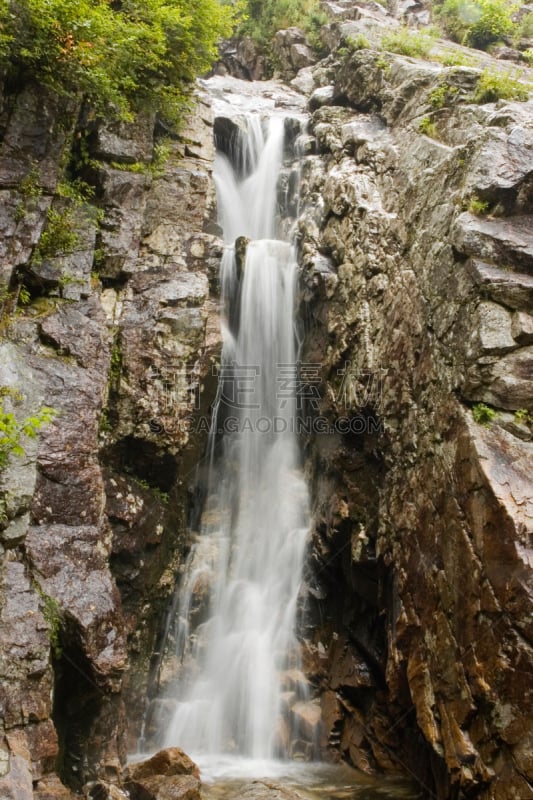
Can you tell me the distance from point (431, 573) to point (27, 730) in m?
4.62

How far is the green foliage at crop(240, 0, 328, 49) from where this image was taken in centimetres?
2064

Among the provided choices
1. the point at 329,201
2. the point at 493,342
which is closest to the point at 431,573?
the point at 493,342

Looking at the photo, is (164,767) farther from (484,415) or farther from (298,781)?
(484,415)

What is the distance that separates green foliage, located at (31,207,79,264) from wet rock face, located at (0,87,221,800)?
34 millimetres

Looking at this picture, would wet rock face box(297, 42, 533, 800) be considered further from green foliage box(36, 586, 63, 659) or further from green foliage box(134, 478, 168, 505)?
green foliage box(36, 586, 63, 659)

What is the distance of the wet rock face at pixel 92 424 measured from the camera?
5375mm

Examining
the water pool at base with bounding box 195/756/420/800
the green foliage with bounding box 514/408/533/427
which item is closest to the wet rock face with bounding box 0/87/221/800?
the water pool at base with bounding box 195/756/420/800

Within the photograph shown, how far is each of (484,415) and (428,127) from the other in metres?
6.27

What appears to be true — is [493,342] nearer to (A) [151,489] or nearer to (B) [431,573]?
(B) [431,573]

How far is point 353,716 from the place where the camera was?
827 centimetres

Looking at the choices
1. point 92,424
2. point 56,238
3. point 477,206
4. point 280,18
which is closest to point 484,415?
point 477,206

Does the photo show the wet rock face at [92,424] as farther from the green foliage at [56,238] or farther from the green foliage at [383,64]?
the green foliage at [383,64]

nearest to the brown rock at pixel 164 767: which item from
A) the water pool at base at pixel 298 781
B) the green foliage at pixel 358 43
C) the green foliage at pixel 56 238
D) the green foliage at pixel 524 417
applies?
the water pool at base at pixel 298 781

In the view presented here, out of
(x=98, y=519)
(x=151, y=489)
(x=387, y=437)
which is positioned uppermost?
(x=387, y=437)
